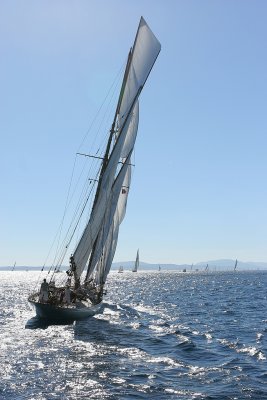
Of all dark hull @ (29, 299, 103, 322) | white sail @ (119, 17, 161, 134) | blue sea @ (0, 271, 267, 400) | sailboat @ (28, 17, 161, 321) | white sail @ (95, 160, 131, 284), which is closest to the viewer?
blue sea @ (0, 271, 267, 400)

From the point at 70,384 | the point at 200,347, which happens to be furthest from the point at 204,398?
the point at 200,347

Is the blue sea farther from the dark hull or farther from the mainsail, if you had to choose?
the mainsail

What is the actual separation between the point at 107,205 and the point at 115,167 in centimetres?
369

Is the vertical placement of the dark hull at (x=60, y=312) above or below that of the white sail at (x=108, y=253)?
below

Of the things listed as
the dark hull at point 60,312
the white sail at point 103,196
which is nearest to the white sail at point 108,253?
the white sail at point 103,196

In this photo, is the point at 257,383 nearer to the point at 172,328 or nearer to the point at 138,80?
the point at 172,328

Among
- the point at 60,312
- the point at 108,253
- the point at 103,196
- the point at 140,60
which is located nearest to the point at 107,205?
the point at 103,196

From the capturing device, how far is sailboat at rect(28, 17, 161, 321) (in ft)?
129

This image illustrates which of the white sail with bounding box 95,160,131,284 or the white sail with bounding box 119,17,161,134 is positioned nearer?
the white sail with bounding box 119,17,161,134

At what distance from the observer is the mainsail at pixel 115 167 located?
40.3 m

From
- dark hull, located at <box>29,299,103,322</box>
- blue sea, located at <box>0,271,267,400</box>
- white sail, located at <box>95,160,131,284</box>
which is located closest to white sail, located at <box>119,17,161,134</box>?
white sail, located at <box>95,160,131,284</box>

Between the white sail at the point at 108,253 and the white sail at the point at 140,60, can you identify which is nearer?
the white sail at the point at 140,60

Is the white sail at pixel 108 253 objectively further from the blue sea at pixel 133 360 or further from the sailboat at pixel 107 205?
the blue sea at pixel 133 360

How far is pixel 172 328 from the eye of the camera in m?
34.6
